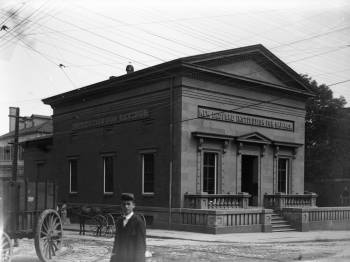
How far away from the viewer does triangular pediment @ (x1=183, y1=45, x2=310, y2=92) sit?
2350 centimetres

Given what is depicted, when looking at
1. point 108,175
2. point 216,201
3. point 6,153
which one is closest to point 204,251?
point 216,201

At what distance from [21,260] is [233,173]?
13.5m

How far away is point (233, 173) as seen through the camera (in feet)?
79.2

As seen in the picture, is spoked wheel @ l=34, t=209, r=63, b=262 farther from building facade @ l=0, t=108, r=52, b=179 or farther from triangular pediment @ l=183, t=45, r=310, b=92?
building facade @ l=0, t=108, r=52, b=179

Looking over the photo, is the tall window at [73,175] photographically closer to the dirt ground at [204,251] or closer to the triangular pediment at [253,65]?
the triangular pediment at [253,65]

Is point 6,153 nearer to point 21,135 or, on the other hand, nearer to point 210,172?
point 21,135

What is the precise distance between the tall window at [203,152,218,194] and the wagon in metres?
11.8

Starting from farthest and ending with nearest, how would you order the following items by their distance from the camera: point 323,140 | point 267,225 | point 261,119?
point 323,140
point 261,119
point 267,225

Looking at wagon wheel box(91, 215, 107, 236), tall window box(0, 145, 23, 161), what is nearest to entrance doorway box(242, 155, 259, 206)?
wagon wheel box(91, 215, 107, 236)

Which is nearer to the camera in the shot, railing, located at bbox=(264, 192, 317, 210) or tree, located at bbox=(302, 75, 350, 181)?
railing, located at bbox=(264, 192, 317, 210)

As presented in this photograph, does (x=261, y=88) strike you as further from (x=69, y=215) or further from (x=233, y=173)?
(x=69, y=215)

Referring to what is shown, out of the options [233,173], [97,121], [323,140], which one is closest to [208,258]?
[233,173]

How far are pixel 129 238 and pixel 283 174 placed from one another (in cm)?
2153

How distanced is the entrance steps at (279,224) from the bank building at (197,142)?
1.14 feet
